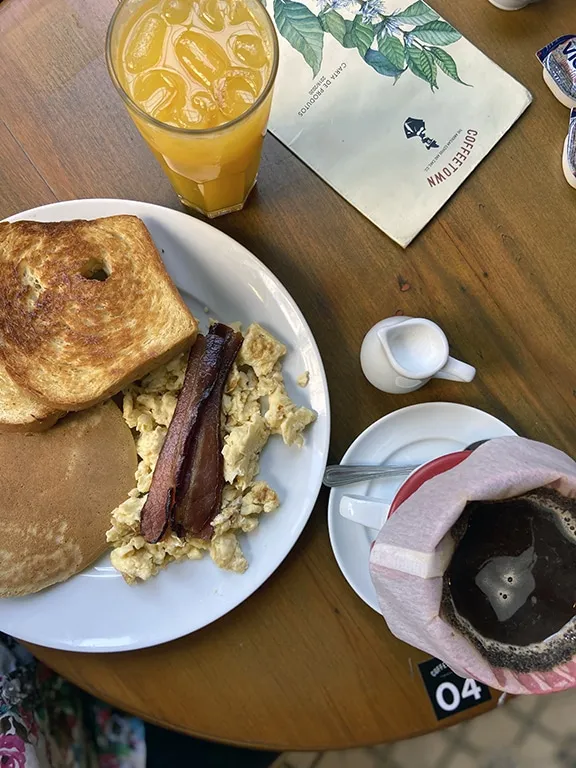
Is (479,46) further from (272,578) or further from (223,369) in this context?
(272,578)

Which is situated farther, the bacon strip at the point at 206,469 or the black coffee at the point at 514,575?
the bacon strip at the point at 206,469

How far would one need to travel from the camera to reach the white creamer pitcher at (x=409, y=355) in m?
0.87

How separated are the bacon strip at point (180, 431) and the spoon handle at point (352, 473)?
0.68 ft

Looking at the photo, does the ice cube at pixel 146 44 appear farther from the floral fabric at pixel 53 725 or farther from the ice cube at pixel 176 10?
the floral fabric at pixel 53 725

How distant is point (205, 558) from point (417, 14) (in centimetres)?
93

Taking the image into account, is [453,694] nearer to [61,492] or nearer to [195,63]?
[61,492]

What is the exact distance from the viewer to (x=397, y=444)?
3.04 ft

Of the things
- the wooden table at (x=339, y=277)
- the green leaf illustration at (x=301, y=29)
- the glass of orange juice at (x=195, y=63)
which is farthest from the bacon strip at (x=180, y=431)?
the green leaf illustration at (x=301, y=29)

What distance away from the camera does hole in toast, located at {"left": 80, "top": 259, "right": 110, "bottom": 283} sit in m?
0.92

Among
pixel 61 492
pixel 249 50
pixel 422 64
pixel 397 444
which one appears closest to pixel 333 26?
pixel 422 64

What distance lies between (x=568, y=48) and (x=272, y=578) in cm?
93

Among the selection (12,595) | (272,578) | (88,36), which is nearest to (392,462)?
(272,578)

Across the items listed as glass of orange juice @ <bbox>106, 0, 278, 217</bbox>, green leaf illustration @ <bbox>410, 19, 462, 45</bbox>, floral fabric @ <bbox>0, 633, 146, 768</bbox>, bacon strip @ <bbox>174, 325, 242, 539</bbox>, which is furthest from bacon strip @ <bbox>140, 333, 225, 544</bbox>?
green leaf illustration @ <bbox>410, 19, 462, 45</bbox>

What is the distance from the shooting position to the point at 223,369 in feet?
3.01
